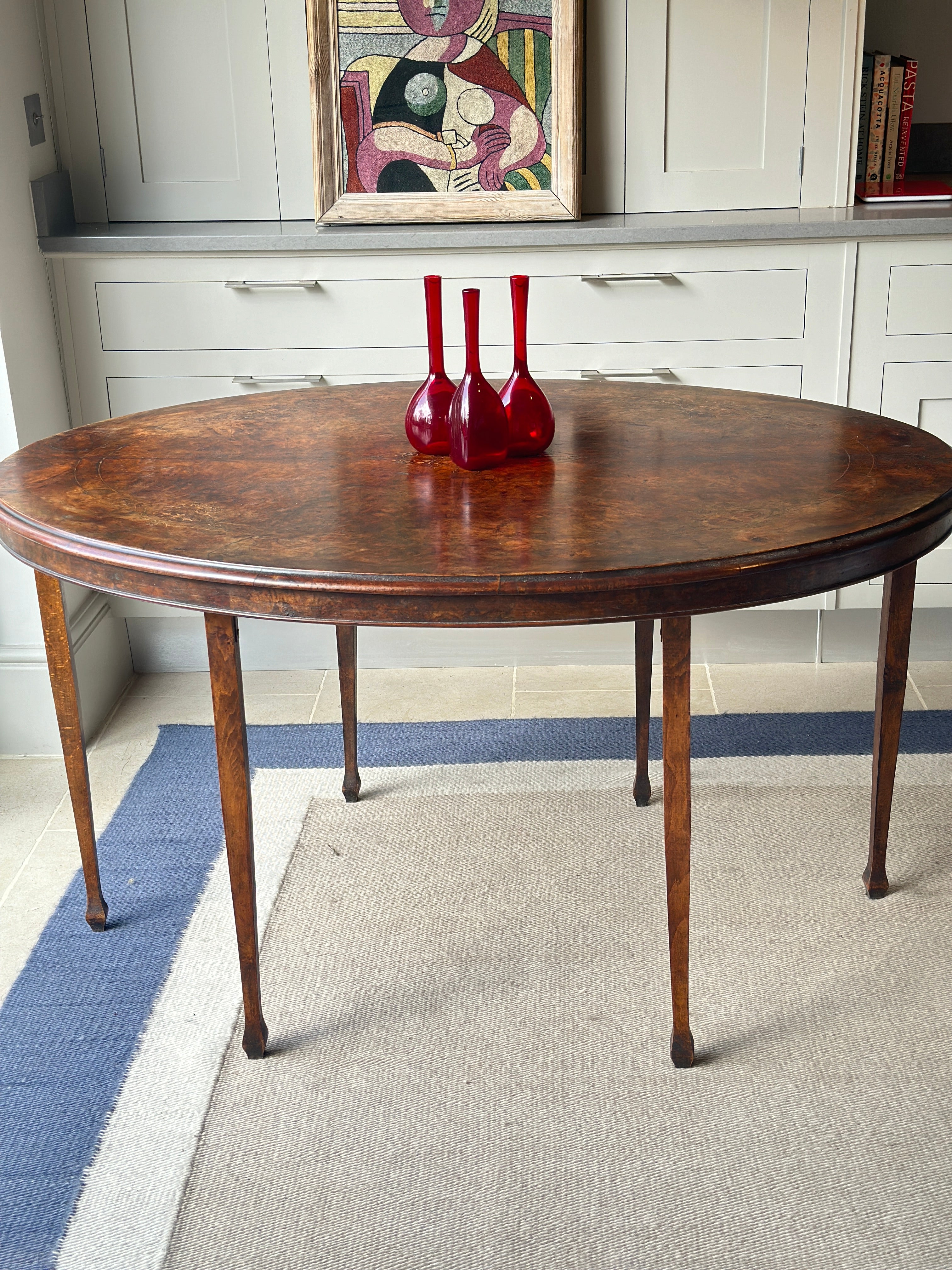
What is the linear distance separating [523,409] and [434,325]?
18 cm

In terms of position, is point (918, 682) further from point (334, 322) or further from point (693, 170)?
point (334, 322)

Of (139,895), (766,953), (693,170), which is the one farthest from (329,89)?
(766,953)

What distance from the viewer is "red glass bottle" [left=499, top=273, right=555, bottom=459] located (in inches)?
68.6

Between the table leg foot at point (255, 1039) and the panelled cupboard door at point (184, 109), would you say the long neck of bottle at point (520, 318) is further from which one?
the panelled cupboard door at point (184, 109)

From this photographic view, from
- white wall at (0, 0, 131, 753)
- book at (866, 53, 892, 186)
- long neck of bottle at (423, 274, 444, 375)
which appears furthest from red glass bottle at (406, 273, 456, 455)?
book at (866, 53, 892, 186)

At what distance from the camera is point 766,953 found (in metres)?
1.91

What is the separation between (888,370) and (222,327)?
1.52 metres

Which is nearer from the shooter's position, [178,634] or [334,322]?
[334,322]

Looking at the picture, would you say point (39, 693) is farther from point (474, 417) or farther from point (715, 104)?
point (715, 104)

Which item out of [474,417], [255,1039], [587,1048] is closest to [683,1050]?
[587,1048]

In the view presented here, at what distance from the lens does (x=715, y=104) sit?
2.88 meters

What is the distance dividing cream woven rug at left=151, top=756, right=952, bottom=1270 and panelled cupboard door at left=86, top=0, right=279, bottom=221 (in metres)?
1.53

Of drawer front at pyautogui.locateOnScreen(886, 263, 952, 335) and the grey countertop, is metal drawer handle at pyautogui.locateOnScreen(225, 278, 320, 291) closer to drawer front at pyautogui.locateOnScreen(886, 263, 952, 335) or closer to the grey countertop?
the grey countertop

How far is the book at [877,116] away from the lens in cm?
301
